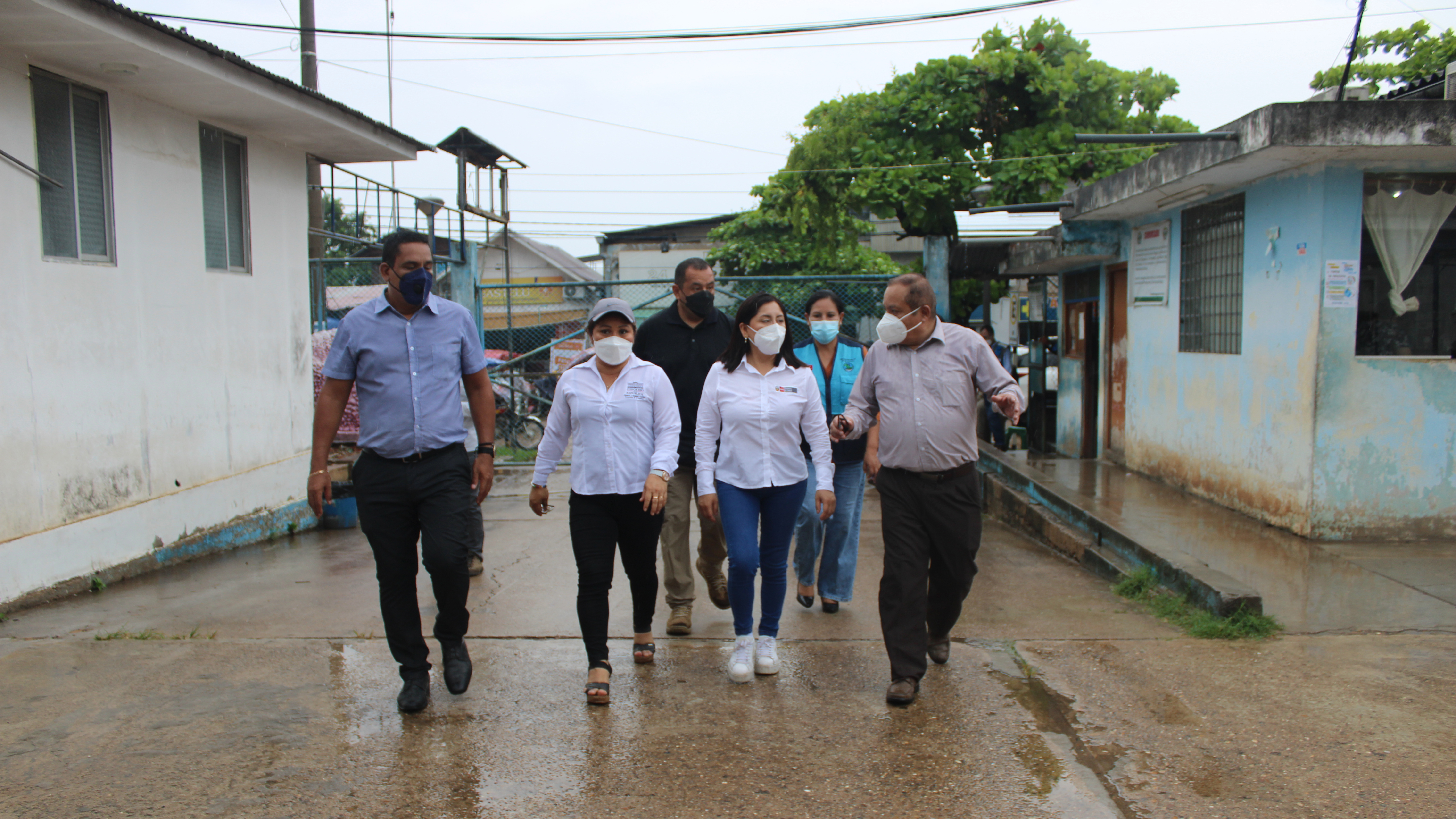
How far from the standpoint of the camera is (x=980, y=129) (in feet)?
65.7

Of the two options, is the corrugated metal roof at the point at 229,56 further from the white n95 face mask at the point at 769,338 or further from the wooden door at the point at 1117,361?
the wooden door at the point at 1117,361

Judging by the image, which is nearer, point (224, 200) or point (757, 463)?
point (757, 463)

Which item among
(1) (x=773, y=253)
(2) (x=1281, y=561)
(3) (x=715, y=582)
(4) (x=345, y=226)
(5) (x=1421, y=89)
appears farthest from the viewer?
(1) (x=773, y=253)

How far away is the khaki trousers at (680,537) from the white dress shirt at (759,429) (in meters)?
0.51

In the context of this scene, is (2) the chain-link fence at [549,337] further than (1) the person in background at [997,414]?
No

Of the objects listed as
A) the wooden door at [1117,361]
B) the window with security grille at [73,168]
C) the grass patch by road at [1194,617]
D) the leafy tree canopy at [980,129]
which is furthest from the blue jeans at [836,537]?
the leafy tree canopy at [980,129]

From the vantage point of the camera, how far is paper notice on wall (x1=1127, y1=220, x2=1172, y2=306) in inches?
369

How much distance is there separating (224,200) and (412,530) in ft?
16.9

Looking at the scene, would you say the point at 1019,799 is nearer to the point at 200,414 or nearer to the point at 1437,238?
the point at 1437,238

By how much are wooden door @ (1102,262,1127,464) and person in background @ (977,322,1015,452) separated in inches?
78.6

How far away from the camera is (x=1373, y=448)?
6.86m

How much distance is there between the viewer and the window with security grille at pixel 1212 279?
800 cm

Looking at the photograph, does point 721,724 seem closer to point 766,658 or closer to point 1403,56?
point 766,658

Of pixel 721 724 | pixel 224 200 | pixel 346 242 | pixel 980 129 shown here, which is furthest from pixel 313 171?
pixel 980 129
